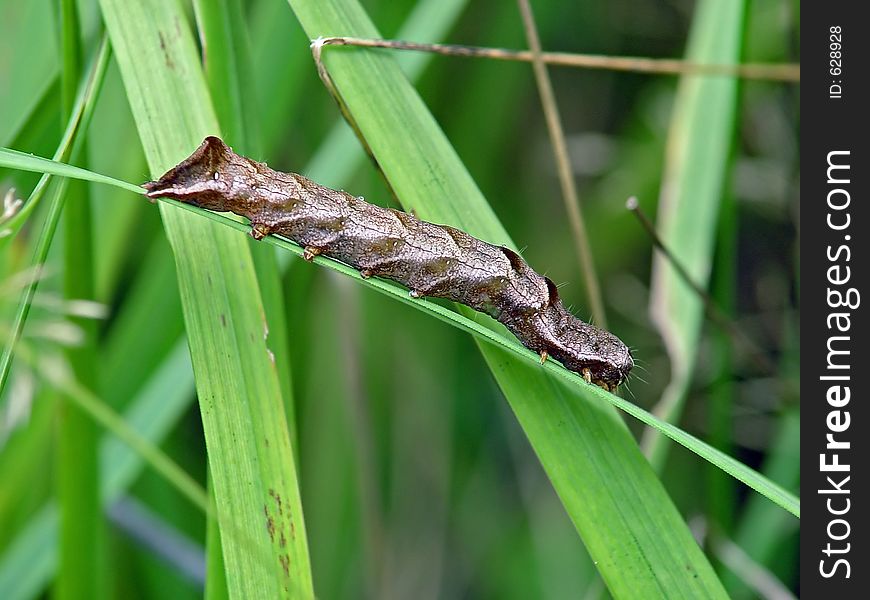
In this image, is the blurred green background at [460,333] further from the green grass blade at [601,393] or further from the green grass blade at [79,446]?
the green grass blade at [601,393]

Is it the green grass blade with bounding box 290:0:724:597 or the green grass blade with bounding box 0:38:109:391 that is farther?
the green grass blade with bounding box 290:0:724:597

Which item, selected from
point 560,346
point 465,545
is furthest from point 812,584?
point 465,545

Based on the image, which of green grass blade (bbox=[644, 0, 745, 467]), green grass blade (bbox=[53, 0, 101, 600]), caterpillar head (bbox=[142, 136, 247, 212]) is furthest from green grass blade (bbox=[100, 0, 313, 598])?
green grass blade (bbox=[644, 0, 745, 467])

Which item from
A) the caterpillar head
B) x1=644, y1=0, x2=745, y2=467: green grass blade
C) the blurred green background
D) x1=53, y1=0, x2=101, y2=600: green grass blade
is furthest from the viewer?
the blurred green background

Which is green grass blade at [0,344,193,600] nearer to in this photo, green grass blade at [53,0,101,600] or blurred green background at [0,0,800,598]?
blurred green background at [0,0,800,598]

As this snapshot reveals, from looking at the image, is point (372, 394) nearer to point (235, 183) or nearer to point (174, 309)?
point (174, 309)

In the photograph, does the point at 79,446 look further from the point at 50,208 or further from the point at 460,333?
the point at 460,333
